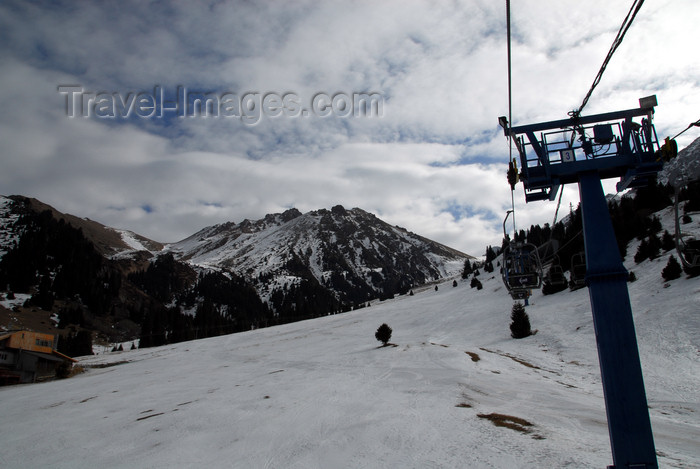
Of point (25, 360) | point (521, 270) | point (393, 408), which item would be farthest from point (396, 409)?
point (25, 360)

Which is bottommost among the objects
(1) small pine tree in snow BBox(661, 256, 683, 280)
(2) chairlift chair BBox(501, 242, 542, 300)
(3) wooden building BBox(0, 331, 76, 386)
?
(3) wooden building BBox(0, 331, 76, 386)

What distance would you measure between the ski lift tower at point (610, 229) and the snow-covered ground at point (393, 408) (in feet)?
6.61

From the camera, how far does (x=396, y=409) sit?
16.7m

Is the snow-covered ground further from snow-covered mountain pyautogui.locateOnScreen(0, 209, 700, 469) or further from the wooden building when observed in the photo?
the wooden building

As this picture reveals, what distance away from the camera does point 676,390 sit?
61.6 feet

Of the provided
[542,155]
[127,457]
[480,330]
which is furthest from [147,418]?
[480,330]

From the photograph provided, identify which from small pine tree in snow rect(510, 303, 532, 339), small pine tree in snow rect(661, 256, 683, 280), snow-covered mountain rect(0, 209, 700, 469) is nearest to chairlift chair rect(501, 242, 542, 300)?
snow-covered mountain rect(0, 209, 700, 469)

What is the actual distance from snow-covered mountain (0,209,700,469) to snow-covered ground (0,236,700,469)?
0.29ft

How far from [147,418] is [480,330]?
3729cm

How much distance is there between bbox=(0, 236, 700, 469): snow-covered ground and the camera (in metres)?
11.9

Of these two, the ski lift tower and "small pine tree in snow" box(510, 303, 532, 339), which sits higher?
the ski lift tower

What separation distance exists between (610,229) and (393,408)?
11462 mm

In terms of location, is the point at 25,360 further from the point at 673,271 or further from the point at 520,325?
the point at 673,271

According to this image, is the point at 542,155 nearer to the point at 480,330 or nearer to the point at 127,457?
the point at 127,457
